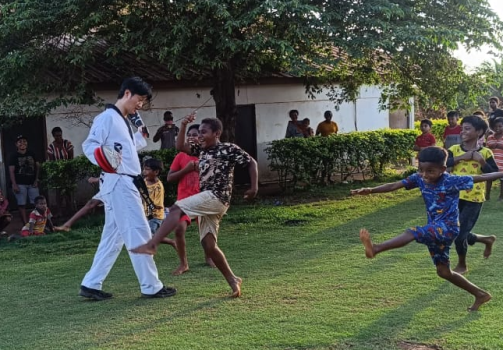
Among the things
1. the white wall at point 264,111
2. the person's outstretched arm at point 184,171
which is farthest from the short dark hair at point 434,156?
the white wall at point 264,111

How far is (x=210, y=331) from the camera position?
16.2 ft

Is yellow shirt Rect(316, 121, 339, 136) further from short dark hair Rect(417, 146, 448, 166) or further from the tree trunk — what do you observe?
short dark hair Rect(417, 146, 448, 166)

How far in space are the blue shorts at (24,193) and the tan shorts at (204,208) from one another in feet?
20.9

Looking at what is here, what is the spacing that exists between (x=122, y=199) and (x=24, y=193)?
20.2 ft

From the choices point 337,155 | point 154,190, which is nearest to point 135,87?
point 154,190

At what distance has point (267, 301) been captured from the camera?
5707 mm

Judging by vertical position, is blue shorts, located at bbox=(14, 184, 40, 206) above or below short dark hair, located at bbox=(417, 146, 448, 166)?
below

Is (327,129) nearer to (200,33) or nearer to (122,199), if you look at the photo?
(200,33)

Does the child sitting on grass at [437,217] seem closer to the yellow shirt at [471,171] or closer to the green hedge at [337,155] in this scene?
the yellow shirt at [471,171]

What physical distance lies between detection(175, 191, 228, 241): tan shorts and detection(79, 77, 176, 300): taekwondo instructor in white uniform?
462mm

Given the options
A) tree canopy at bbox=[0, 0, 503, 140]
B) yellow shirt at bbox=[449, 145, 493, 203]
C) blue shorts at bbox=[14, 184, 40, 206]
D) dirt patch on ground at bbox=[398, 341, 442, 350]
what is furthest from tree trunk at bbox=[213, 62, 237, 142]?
dirt patch on ground at bbox=[398, 341, 442, 350]

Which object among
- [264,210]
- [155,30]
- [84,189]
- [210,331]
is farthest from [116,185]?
[84,189]

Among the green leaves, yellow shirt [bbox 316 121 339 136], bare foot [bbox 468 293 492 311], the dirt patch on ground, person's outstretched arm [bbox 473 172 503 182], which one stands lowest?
the dirt patch on ground

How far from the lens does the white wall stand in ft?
44.2
